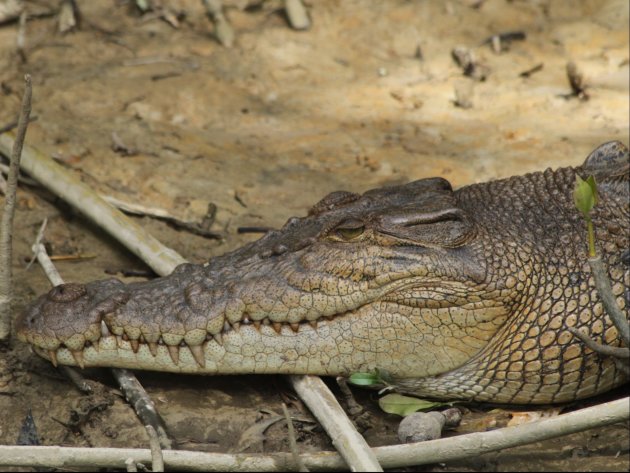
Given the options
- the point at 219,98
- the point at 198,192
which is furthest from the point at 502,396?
the point at 219,98

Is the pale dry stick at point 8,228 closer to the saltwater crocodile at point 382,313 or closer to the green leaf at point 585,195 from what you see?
the saltwater crocodile at point 382,313

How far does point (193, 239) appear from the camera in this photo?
4.90m

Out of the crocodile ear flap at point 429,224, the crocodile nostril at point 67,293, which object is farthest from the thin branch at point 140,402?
the crocodile ear flap at point 429,224

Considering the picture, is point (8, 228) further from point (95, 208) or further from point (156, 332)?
point (95, 208)

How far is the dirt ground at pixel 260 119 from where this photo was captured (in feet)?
12.1

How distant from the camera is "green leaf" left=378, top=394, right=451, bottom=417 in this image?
11.9 feet

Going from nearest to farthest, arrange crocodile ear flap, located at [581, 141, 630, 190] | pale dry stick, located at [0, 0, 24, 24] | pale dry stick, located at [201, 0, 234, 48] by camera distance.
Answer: crocodile ear flap, located at [581, 141, 630, 190]
pale dry stick, located at [0, 0, 24, 24]
pale dry stick, located at [201, 0, 234, 48]

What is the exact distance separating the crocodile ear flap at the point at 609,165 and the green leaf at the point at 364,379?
4.33ft

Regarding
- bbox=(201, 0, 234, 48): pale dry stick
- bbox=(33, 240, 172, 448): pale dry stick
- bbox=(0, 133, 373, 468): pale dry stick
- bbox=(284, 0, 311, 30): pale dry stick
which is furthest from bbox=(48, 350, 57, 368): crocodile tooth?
bbox=(284, 0, 311, 30): pale dry stick

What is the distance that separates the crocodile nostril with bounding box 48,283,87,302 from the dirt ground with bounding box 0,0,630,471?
0.36m

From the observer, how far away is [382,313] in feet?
11.7

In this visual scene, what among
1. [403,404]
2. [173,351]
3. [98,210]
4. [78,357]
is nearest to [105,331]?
[78,357]

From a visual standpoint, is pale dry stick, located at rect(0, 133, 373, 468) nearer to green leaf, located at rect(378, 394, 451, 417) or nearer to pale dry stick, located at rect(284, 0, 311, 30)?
green leaf, located at rect(378, 394, 451, 417)

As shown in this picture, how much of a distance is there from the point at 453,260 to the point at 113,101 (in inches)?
128
